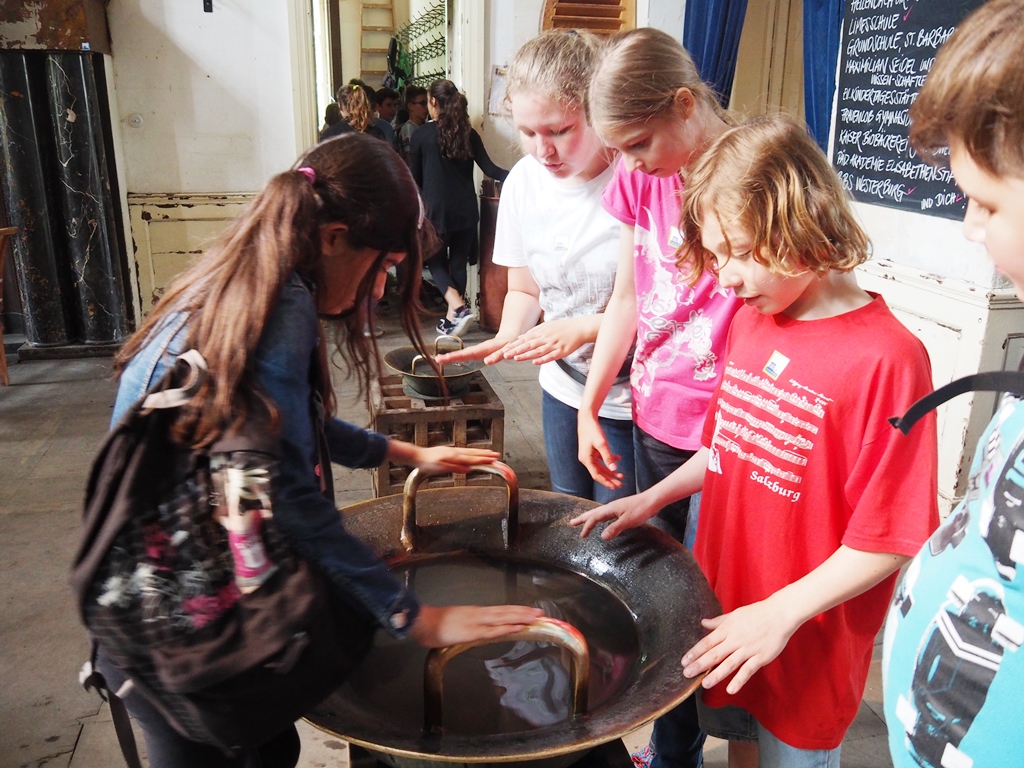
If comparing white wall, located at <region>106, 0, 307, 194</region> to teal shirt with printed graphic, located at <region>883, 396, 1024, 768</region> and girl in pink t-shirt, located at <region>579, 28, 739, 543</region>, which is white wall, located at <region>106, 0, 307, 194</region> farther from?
teal shirt with printed graphic, located at <region>883, 396, 1024, 768</region>

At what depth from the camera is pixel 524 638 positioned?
2.93ft

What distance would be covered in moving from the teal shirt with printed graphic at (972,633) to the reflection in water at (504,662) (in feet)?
1.19

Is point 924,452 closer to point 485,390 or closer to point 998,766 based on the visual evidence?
point 998,766

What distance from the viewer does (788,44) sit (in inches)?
197

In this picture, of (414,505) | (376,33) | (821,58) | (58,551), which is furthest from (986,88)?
(376,33)

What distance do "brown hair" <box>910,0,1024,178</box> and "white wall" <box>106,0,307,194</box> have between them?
511 centimetres

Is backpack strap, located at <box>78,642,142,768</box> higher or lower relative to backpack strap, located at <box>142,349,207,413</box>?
lower

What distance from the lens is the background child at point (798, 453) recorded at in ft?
3.21

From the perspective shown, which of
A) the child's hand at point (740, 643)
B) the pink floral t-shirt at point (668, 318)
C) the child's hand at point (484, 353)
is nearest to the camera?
the child's hand at point (740, 643)

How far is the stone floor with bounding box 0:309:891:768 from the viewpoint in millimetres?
1916

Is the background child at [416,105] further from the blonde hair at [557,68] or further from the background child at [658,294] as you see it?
the background child at [658,294]

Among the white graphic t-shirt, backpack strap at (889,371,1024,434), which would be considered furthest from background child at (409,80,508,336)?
backpack strap at (889,371,1024,434)

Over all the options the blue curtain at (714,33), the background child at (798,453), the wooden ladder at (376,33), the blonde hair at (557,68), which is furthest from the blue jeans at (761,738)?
the wooden ladder at (376,33)

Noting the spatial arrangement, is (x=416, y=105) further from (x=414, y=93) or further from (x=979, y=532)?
(x=979, y=532)
